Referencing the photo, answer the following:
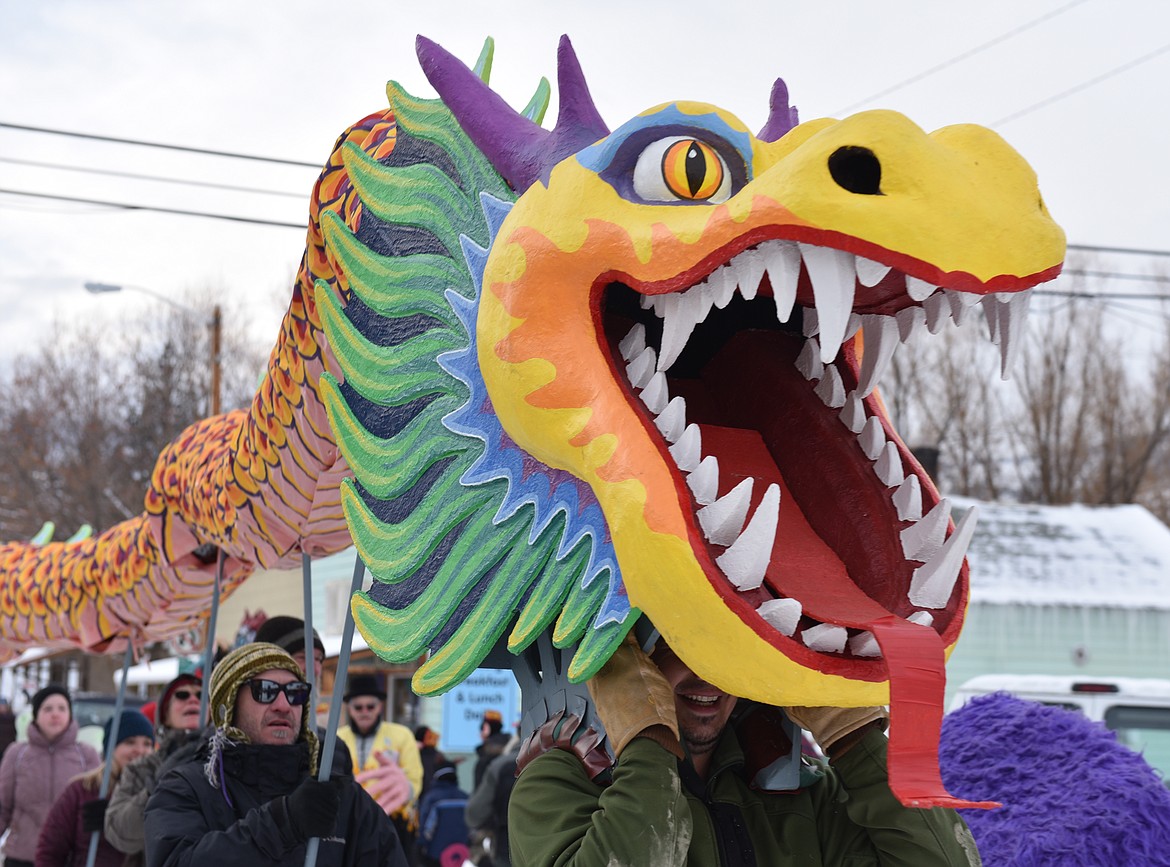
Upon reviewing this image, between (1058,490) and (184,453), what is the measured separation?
72.1 ft

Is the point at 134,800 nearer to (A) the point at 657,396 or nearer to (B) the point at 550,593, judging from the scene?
(B) the point at 550,593

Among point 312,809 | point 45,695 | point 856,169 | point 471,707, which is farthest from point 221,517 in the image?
point 471,707

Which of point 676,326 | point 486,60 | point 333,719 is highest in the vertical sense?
point 486,60

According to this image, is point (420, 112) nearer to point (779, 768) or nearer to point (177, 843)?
point (779, 768)

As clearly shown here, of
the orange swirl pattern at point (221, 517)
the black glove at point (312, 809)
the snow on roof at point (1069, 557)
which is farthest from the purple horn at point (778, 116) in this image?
the snow on roof at point (1069, 557)

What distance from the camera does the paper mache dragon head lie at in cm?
164

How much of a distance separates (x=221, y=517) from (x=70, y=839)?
2.20m

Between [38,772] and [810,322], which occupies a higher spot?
[810,322]

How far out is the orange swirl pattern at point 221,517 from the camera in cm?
297

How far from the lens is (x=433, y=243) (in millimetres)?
2352

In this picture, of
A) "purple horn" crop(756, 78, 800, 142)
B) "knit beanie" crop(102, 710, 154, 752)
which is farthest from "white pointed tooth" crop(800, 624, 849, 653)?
"knit beanie" crop(102, 710, 154, 752)

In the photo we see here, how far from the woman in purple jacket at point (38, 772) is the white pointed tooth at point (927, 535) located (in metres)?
6.33

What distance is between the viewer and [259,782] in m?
3.32

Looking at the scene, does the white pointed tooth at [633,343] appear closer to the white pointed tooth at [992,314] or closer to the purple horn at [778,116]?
the purple horn at [778,116]
